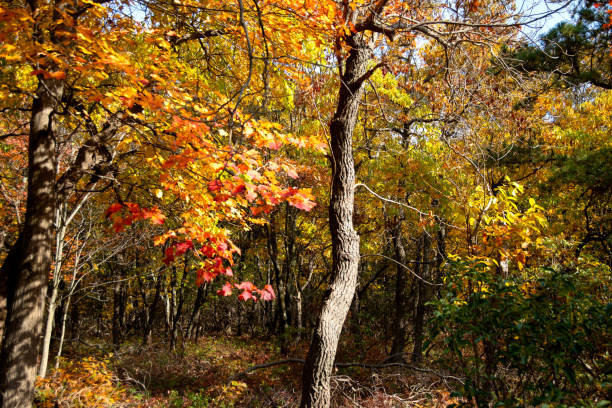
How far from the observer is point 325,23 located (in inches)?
165

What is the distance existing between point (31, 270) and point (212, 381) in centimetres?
823

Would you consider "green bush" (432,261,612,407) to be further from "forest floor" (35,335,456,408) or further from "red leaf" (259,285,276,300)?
"forest floor" (35,335,456,408)

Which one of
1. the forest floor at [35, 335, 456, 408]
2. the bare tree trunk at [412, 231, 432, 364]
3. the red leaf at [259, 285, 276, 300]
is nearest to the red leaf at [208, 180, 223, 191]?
the red leaf at [259, 285, 276, 300]

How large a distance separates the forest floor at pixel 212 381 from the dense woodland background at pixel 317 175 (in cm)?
8

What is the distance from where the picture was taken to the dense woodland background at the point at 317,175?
9.74 feet

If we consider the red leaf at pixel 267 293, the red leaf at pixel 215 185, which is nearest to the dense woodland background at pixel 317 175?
the red leaf at pixel 215 185

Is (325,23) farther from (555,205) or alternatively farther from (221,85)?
(555,205)

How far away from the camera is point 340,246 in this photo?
4125mm

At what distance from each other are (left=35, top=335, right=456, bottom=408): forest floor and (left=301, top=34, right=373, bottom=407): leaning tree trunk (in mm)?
767

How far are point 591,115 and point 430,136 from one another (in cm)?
883

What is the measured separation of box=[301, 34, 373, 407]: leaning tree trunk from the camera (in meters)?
3.79

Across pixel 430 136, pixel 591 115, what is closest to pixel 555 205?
pixel 591 115

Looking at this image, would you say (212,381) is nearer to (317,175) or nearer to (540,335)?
(317,175)

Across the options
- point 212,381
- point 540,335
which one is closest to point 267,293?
point 540,335
